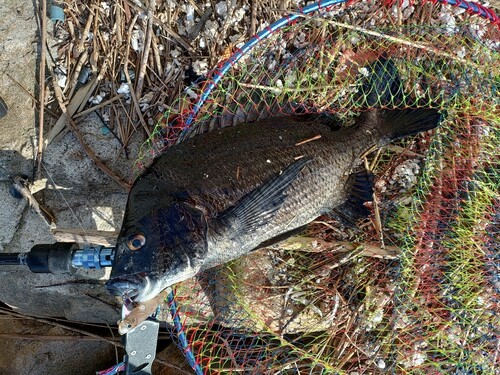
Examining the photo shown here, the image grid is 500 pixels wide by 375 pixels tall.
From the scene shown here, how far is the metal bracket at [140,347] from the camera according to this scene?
302cm

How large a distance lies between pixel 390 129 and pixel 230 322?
2033mm

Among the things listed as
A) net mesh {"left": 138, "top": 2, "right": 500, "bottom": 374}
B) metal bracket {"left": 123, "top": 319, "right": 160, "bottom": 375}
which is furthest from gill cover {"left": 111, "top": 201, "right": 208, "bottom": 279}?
net mesh {"left": 138, "top": 2, "right": 500, "bottom": 374}

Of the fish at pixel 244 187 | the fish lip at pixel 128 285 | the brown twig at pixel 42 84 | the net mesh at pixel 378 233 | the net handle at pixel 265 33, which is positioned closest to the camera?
the fish lip at pixel 128 285

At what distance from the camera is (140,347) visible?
3076 millimetres

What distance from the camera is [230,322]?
3.93 m

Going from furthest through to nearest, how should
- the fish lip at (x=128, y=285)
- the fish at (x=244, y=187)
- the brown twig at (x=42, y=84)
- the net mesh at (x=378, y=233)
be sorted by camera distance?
1. the brown twig at (x=42, y=84)
2. the net mesh at (x=378, y=233)
3. the fish at (x=244, y=187)
4. the fish lip at (x=128, y=285)

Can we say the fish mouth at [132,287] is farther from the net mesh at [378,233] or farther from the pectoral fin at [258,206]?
the net mesh at [378,233]

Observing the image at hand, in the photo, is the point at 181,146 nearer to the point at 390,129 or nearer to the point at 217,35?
the point at 217,35

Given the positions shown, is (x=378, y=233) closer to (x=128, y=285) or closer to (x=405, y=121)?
(x=405, y=121)

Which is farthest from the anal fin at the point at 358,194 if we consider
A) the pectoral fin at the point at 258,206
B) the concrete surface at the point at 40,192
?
the concrete surface at the point at 40,192

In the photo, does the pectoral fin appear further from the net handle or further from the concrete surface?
the concrete surface

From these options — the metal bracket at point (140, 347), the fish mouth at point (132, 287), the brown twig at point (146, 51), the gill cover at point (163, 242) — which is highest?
the brown twig at point (146, 51)

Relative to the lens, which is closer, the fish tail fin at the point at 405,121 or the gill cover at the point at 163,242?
the gill cover at the point at 163,242

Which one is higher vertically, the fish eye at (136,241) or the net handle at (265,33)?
the net handle at (265,33)
